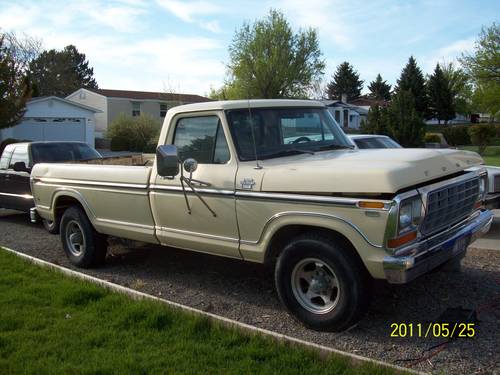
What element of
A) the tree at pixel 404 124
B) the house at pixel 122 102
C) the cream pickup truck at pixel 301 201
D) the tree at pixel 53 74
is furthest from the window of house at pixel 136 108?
the cream pickup truck at pixel 301 201

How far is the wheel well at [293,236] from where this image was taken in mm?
4258

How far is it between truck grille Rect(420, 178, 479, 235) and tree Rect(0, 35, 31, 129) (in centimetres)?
2041

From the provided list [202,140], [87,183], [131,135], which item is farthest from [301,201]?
[131,135]

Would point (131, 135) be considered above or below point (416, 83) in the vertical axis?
below

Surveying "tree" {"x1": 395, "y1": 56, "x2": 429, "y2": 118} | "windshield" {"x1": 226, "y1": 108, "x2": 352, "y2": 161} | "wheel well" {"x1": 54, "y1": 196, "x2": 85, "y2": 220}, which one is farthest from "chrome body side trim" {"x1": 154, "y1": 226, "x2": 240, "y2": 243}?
"tree" {"x1": 395, "y1": 56, "x2": 429, "y2": 118}

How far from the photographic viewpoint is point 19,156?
10.3 meters

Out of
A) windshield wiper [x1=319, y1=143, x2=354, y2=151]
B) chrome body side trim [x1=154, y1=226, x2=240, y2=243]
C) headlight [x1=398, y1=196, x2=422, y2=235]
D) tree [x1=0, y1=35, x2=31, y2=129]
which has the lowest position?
chrome body side trim [x1=154, y1=226, x2=240, y2=243]

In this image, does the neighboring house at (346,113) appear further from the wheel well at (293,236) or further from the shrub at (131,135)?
the wheel well at (293,236)

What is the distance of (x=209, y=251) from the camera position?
522 centimetres

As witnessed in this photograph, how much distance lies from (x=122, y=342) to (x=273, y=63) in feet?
143

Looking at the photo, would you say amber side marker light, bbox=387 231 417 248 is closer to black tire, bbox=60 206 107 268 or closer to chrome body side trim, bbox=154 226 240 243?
chrome body side trim, bbox=154 226 240 243

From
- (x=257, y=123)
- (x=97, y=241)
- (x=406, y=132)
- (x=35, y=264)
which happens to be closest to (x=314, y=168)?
(x=257, y=123)

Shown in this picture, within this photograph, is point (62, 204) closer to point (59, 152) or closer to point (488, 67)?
point (59, 152)

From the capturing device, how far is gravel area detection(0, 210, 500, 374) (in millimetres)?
4000
